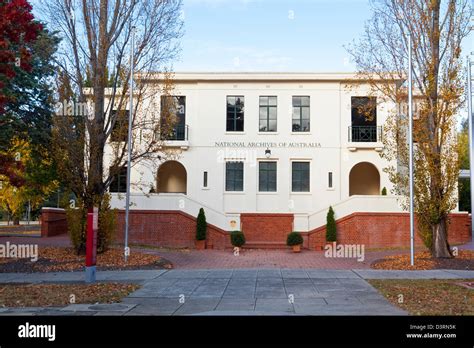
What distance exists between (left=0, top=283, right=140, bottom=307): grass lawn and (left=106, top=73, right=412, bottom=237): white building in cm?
1532

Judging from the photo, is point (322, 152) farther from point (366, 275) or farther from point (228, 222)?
point (366, 275)

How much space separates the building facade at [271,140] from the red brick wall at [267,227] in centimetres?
237

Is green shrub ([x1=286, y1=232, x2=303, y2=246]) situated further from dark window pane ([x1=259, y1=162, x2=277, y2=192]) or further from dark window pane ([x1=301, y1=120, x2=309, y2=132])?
dark window pane ([x1=301, y1=120, x2=309, y2=132])

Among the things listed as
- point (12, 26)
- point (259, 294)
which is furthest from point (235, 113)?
point (259, 294)

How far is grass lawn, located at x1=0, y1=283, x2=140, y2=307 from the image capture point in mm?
10734

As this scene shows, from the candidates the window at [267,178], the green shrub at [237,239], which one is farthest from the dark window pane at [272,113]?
the green shrub at [237,239]

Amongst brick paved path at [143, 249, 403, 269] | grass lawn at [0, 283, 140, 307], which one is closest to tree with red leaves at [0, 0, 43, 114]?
grass lawn at [0, 283, 140, 307]

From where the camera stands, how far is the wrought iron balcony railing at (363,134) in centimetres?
2861

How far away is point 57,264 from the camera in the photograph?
662 inches

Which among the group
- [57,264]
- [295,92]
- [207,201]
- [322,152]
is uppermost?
[295,92]

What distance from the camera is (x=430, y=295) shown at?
11141mm

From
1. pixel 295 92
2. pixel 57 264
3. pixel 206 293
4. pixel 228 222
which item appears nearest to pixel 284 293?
pixel 206 293

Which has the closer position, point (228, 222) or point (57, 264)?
point (57, 264)

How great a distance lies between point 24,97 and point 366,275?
49.6ft
